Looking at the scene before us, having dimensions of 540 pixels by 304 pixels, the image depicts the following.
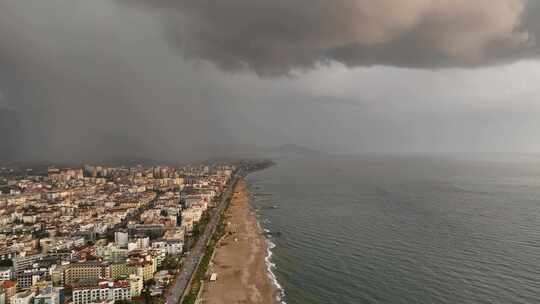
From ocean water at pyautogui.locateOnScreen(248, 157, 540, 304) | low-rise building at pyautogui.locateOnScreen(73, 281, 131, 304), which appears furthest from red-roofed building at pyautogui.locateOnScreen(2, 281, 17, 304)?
ocean water at pyautogui.locateOnScreen(248, 157, 540, 304)

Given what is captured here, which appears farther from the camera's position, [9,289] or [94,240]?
[94,240]

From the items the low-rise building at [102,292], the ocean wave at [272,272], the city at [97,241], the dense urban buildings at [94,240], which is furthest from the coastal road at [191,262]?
the ocean wave at [272,272]

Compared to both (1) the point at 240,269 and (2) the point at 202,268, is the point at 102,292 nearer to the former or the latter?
(2) the point at 202,268

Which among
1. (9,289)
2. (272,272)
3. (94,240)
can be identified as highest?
(272,272)

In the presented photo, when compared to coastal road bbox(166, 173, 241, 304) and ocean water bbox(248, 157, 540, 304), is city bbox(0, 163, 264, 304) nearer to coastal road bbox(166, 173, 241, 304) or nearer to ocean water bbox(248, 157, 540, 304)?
coastal road bbox(166, 173, 241, 304)

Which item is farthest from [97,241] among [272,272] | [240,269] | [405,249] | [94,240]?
[405,249]

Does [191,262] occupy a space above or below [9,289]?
below

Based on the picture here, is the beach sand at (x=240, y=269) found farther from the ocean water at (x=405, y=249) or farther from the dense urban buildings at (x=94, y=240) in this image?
the dense urban buildings at (x=94, y=240)
